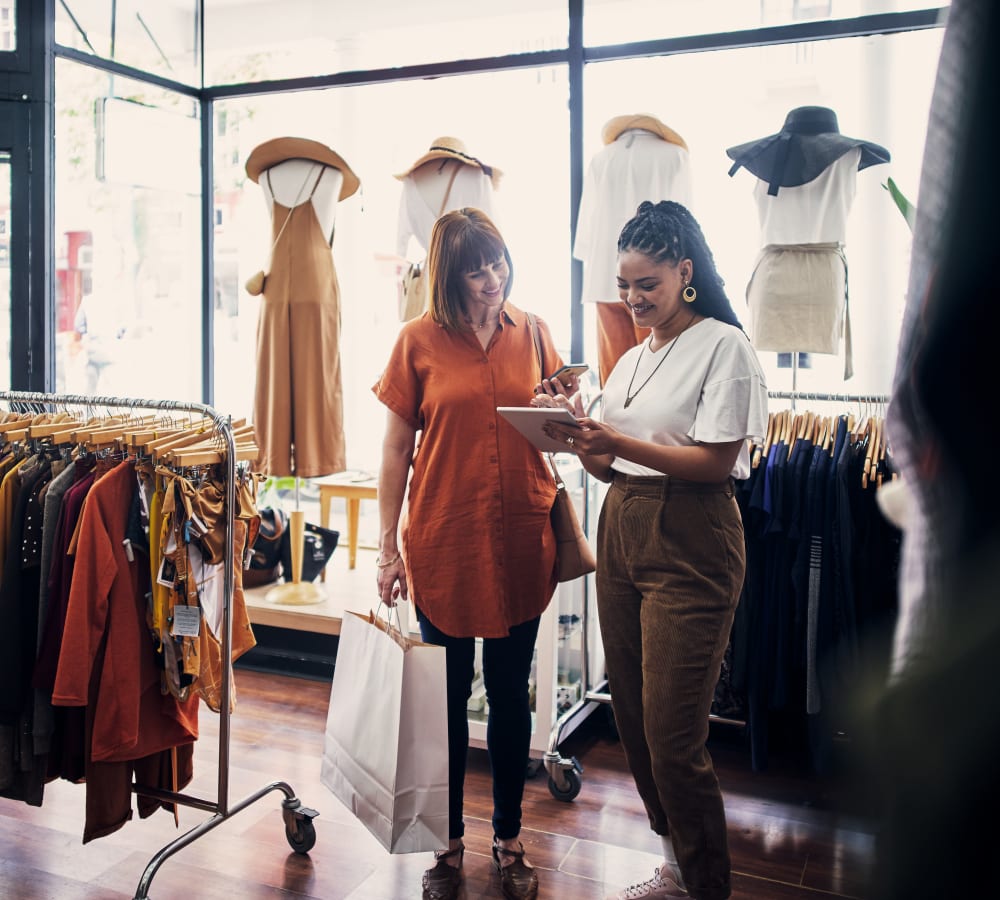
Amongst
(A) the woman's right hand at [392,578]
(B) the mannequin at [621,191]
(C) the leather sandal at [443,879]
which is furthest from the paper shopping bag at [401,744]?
(B) the mannequin at [621,191]

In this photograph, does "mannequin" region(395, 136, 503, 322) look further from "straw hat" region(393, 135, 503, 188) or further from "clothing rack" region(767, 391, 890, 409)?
"clothing rack" region(767, 391, 890, 409)

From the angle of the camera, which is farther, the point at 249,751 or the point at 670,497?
the point at 249,751

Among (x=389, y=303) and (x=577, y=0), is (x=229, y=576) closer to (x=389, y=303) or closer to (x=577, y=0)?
(x=389, y=303)

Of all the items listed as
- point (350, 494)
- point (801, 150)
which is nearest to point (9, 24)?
point (350, 494)

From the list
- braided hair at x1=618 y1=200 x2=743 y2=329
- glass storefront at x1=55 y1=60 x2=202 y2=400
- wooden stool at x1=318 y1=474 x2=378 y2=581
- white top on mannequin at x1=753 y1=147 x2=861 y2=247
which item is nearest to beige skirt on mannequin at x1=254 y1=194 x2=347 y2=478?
wooden stool at x1=318 y1=474 x2=378 y2=581

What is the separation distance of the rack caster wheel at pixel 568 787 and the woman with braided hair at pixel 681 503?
829mm

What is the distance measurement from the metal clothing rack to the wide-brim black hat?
1732 millimetres

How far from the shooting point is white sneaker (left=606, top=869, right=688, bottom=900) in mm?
2066

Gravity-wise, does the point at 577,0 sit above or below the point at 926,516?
above

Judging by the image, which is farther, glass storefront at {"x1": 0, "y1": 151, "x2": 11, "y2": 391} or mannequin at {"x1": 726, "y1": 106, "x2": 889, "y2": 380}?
glass storefront at {"x1": 0, "y1": 151, "x2": 11, "y2": 391}

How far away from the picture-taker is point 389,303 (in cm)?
387

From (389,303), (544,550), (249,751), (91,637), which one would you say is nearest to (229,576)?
(91,637)

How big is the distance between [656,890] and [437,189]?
88.8 inches

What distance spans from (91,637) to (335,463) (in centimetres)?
169
